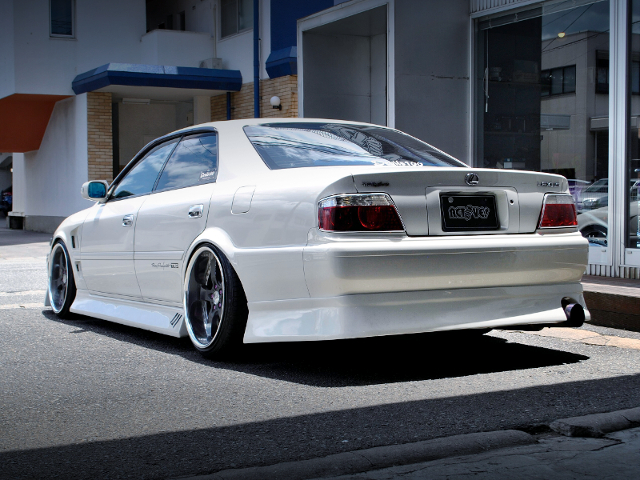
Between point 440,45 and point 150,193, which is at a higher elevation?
point 440,45

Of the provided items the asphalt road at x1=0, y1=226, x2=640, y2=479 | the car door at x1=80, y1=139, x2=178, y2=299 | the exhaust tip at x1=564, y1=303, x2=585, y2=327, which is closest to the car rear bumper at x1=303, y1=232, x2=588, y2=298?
the exhaust tip at x1=564, y1=303, x2=585, y2=327

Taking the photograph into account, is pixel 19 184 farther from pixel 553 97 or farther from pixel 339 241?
pixel 339 241

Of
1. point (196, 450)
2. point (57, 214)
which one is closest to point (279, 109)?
point (57, 214)

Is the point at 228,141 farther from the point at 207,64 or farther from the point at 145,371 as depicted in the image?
the point at 207,64

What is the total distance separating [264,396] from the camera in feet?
13.3

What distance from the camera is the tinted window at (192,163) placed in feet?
17.0

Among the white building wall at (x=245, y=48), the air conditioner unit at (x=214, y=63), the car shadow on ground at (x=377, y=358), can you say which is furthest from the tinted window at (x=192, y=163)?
the air conditioner unit at (x=214, y=63)

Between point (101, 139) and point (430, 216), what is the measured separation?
17113 mm

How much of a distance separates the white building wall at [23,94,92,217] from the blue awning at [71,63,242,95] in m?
1.30

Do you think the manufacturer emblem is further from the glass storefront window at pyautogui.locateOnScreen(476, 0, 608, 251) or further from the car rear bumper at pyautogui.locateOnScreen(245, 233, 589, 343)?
the glass storefront window at pyautogui.locateOnScreen(476, 0, 608, 251)

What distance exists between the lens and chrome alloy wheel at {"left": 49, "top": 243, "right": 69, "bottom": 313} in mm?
6755

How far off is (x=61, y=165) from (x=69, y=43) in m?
3.23

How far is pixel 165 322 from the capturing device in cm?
522

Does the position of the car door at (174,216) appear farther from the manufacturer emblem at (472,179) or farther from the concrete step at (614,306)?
the concrete step at (614,306)
